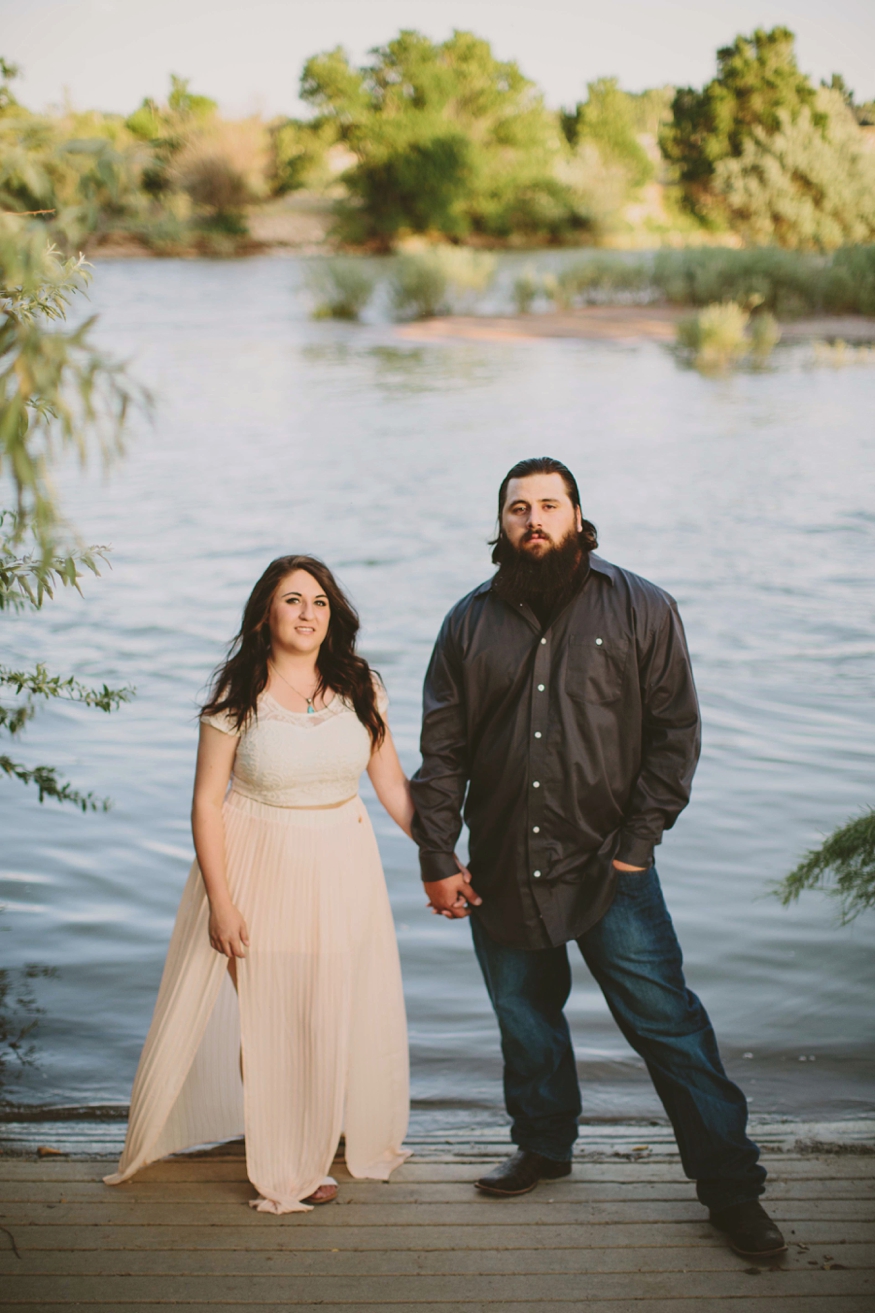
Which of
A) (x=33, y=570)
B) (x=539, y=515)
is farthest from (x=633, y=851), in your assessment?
(x=33, y=570)

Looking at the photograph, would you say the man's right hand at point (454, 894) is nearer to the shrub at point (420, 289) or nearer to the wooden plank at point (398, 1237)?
the wooden plank at point (398, 1237)

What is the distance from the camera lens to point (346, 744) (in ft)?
8.43

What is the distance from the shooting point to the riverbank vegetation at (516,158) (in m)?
19.7

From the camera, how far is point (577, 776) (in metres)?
2.47

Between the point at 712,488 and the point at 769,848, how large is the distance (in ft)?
30.3

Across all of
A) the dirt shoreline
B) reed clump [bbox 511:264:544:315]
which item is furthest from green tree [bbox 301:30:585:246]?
the dirt shoreline

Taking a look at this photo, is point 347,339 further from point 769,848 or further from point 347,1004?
point 347,1004

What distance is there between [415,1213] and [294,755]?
36.5 inches

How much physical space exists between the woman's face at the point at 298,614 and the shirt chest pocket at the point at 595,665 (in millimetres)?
521

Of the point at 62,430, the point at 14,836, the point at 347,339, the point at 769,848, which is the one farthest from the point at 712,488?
the point at 347,339

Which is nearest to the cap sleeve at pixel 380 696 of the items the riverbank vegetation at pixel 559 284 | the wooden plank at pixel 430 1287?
the wooden plank at pixel 430 1287

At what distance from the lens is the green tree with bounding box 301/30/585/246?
135 feet

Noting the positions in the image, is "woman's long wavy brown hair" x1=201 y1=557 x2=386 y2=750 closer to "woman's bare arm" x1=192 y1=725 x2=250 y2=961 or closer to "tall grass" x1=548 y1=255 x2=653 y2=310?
"woman's bare arm" x1=192 y1=725 x2=250 y2=961

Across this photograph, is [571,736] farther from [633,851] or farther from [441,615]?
[441,615]
